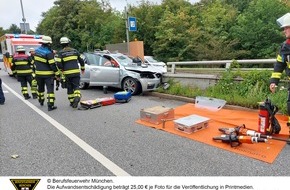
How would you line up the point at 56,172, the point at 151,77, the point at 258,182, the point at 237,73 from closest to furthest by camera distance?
the point at 258,182 < the point at 56,172 < the point at 237,73 < the point at 151,77

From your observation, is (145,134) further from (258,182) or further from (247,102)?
(247,102)

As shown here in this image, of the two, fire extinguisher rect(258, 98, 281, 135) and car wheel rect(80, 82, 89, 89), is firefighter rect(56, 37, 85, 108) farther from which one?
fire extinguisher rect(258, 98, 281, 135)

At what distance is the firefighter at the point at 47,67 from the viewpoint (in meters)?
6.72

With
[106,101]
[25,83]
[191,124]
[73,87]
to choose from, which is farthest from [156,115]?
[25,83]

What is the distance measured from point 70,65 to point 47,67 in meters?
0.66

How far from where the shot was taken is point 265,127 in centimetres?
430

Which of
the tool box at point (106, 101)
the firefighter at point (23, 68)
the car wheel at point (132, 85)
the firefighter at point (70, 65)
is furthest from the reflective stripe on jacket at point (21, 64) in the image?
the car wheel at point (132, 85)

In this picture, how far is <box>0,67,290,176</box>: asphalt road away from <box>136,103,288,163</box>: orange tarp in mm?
135

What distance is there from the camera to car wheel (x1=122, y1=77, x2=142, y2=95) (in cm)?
848

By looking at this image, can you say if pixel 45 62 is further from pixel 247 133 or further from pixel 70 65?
pixel 247 133

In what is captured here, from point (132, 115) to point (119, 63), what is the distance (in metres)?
3.15

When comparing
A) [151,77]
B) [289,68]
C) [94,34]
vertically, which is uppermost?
[94,34]

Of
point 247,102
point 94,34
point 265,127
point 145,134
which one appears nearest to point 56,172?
point 145,134

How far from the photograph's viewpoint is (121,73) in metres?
8.65
